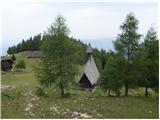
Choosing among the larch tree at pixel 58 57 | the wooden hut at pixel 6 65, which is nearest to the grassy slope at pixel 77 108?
the larch tree at pixel 58 57

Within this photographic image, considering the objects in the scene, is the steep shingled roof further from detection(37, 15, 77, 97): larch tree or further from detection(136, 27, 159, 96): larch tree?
detection(37, 15, 77, 97): larch tree

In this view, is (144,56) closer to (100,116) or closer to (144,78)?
(144,78)

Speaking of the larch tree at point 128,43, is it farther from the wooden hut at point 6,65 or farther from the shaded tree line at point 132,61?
the wooden hut at point 6,65

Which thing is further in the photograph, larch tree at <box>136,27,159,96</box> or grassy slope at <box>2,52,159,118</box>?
larch tree at <box>136,27,159,96</box>

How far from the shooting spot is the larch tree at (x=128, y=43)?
26.2 meters

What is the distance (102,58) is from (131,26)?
4359 centimetres

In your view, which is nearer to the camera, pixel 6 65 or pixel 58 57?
pixel 58 57

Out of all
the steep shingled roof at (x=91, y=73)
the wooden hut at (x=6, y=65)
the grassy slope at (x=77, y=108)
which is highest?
the wooden hut at (x=6, y=65)

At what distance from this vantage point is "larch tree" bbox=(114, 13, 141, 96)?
2623 centimetres

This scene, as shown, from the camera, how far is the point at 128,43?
2652cm

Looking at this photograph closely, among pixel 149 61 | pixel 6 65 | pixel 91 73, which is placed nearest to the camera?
pixel 149 61

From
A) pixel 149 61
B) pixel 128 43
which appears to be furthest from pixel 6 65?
pixel 149 61

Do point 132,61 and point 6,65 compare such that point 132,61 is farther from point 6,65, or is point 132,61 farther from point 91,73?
point 6,65

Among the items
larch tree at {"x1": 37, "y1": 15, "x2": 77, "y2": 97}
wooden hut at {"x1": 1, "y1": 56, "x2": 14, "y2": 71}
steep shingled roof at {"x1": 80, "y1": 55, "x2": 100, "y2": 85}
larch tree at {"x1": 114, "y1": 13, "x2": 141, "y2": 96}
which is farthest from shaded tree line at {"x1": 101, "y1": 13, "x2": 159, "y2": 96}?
wooden hut at {"x1": 1, "y1": 56, "x2": 14, "y2": 71}
